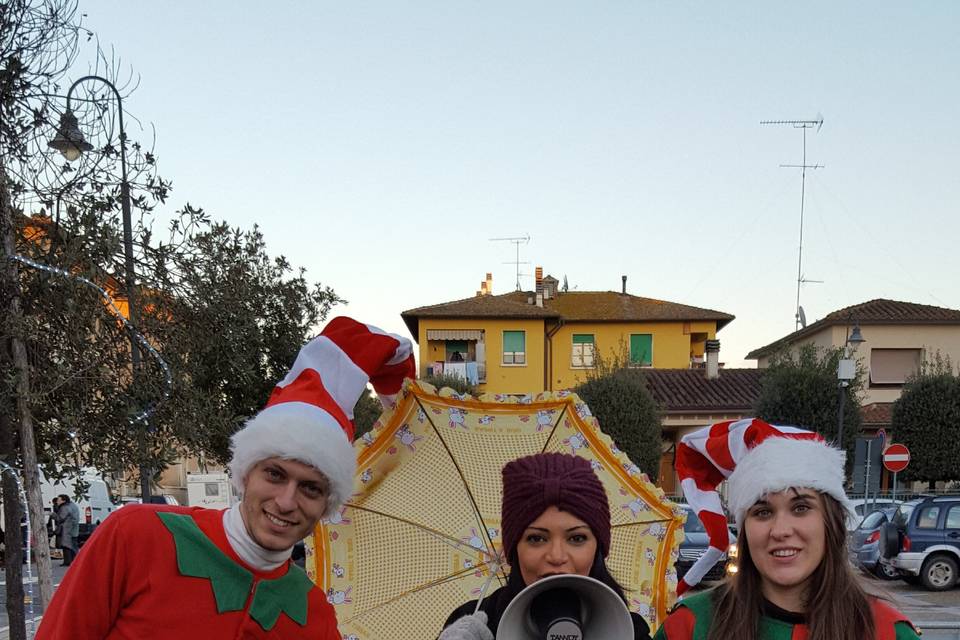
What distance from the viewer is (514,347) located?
4006cm

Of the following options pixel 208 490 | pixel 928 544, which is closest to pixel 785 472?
pixel 928 544

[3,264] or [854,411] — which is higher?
[3,264]

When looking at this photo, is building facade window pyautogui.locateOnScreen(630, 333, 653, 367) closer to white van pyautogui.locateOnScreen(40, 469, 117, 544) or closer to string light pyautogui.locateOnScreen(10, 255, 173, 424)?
white van pyautogui.locateOnScreen(40, 469, 117, 544)

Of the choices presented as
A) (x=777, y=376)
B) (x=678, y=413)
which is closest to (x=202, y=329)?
(x=777, y=376)

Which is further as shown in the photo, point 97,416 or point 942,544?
point 942,544

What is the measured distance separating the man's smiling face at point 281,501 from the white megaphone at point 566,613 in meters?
0.76

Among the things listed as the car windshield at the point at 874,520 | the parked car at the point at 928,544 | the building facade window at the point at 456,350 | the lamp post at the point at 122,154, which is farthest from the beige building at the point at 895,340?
the lamp post at the point at 122,154

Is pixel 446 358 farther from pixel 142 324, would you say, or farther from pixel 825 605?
pixel 825 605

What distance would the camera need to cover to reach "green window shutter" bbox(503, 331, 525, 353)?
39938 mm

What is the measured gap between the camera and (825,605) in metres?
2.33

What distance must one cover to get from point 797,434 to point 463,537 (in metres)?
1.53

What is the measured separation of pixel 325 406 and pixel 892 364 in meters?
35.3

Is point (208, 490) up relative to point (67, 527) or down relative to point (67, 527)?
down

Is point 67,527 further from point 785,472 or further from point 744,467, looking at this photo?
point 785,472
